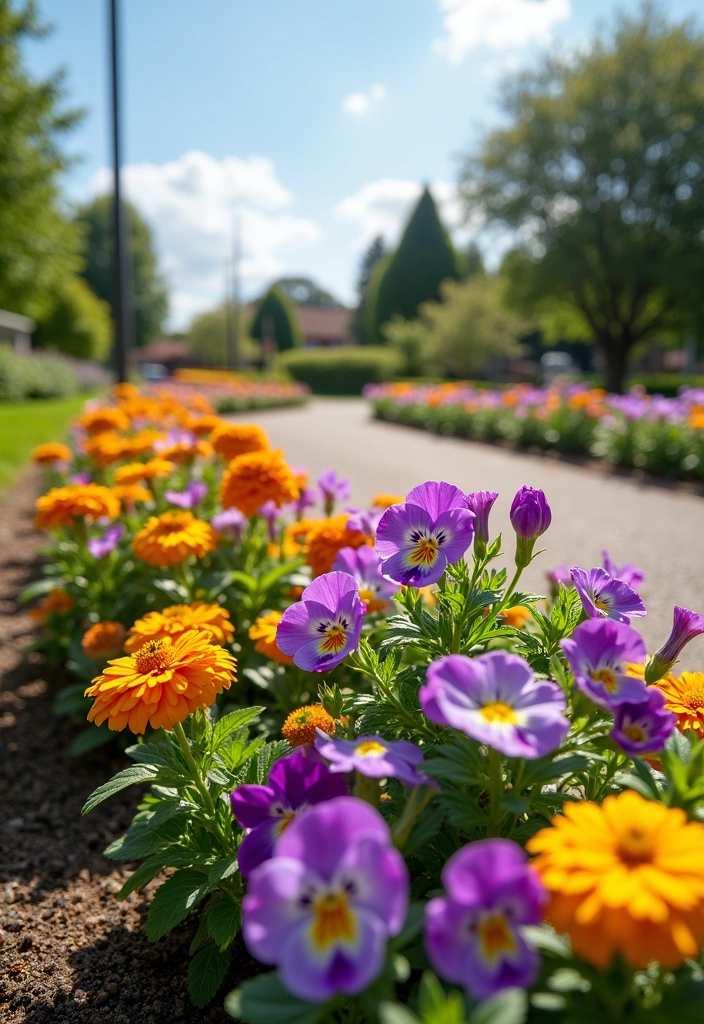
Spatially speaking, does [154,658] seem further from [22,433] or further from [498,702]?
[22,433]

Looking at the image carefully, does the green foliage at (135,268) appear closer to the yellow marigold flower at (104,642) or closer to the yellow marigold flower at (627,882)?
the yellow marigold flower at (104,642)

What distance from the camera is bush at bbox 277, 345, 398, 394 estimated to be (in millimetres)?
32250

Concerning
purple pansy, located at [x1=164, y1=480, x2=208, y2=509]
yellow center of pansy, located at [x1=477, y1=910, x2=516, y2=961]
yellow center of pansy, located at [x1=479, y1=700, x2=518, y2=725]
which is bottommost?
yellow center of pansy, located at [x1=477, y1=910, x2=516, y2=961]

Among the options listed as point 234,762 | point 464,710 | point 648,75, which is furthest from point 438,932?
point 648,75

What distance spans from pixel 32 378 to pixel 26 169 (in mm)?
5151

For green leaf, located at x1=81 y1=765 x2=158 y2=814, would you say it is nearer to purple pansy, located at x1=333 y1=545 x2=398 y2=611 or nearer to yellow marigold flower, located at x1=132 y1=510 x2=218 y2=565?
purple pansy, located at x1=333 y1=545 x2=398 y2=611

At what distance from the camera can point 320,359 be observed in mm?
32938

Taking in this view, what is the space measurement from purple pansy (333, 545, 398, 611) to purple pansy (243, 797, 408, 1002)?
1.08 m

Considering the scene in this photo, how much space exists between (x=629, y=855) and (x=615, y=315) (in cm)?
2264

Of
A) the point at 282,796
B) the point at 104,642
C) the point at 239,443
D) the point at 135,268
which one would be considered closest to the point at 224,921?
the point at 282,796

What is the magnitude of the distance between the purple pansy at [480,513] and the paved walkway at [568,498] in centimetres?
210

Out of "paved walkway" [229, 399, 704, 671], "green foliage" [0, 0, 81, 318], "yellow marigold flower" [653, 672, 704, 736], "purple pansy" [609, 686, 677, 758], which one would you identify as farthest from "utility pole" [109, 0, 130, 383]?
"purple pansy" [609, 686, 677, 758]

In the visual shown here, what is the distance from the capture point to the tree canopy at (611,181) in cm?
1888

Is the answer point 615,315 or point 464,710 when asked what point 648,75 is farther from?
point 464,710
